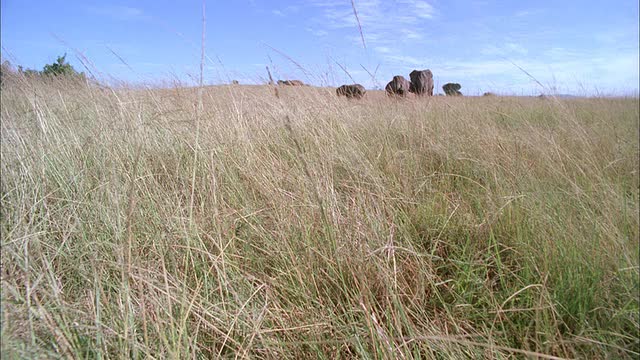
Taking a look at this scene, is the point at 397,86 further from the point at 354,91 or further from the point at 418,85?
the point at 354,91

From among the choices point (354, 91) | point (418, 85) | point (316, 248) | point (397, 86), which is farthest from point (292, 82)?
point (418, 85)

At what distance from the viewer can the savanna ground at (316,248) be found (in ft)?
2.76

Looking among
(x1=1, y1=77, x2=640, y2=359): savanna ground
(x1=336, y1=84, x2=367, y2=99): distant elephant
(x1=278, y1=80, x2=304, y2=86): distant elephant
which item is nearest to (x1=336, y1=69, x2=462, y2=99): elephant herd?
(x1=336, y1=84, x2=367, y2=99): distant elephant

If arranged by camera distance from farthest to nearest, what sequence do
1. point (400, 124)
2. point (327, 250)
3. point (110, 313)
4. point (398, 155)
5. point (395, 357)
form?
point (400, 124) → point (398, 155) → point (327, 250) → point (110, 313) → point (395, 357)

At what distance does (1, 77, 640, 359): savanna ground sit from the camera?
33.1 inches

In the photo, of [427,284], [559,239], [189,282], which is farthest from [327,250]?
[559,239]

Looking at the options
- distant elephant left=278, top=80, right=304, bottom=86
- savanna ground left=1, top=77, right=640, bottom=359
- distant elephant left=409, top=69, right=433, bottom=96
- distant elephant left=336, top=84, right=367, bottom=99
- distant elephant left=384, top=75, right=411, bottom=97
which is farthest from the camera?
distant elephant left=409, top=69, right=433, bottom=96

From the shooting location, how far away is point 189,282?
3.56ft

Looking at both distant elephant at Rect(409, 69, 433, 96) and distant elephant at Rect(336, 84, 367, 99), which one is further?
distant elephant at Rect(409, 69, 433, 96)

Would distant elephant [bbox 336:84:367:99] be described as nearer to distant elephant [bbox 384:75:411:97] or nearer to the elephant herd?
distant elephant [bbox 384:75:411:97]

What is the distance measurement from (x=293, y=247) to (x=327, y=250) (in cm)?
13

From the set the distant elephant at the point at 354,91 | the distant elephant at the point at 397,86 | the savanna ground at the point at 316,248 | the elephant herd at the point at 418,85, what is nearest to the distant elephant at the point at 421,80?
the elephant herd at the point at 418,85

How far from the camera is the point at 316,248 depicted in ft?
3.65

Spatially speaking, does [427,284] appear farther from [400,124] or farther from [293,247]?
[400,124]
